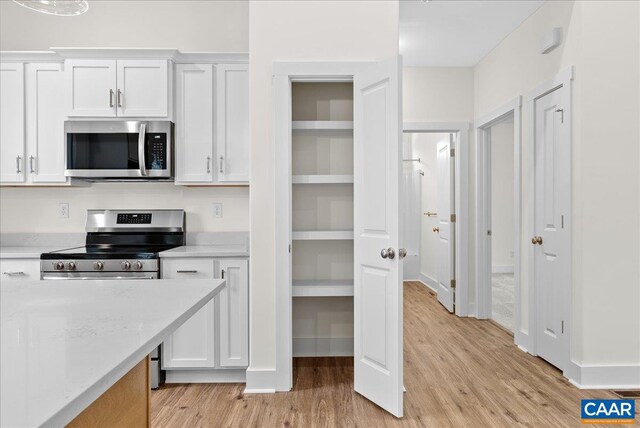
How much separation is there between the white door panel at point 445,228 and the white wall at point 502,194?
2.99 meters

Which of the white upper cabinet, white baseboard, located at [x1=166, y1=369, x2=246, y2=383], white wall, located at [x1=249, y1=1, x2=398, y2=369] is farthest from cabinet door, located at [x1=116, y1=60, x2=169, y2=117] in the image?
white baseboard, located at [x1=166, y1=369, x2=246, y2=383]

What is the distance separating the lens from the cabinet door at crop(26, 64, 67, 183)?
10.5 ft

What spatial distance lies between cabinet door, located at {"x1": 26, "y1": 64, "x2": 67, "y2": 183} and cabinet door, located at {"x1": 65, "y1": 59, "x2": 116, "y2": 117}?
0.14 meters

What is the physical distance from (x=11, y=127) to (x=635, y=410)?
4.64 metres

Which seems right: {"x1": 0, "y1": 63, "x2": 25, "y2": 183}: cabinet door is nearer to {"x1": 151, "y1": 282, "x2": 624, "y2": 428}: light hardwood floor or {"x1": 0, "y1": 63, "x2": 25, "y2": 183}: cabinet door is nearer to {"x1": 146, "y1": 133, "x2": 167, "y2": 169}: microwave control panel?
{"x1": 146, "y1": 133, "x2": 167, "y2": 169}: microwave control panel

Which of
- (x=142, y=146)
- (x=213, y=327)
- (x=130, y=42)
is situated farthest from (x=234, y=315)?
(x=130, y=42)

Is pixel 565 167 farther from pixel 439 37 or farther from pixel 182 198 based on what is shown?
pixel 182 198

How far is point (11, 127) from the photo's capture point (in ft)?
10.5

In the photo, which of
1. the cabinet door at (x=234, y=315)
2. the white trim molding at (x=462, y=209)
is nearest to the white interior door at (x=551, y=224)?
the white trim molding at (x=462, y=209)

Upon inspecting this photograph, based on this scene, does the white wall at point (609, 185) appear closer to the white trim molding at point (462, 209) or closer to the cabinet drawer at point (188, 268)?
the white trim molding at point (462, 209)

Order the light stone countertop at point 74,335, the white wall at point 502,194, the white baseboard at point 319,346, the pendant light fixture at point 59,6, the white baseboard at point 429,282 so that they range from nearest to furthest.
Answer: the light stone countertop at point 74,335, the pendant light fixture at point 59,6, the white baseboard at point 319,346, the white baseboard at point 429,282, the white wall at point 502,194

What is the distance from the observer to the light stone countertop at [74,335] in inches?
23.3

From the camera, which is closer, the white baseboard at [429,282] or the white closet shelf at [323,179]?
the white closet shelf at [323,179]

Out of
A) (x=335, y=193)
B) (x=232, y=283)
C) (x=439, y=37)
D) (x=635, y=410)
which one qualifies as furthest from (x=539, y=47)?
(x=232, y=283)
